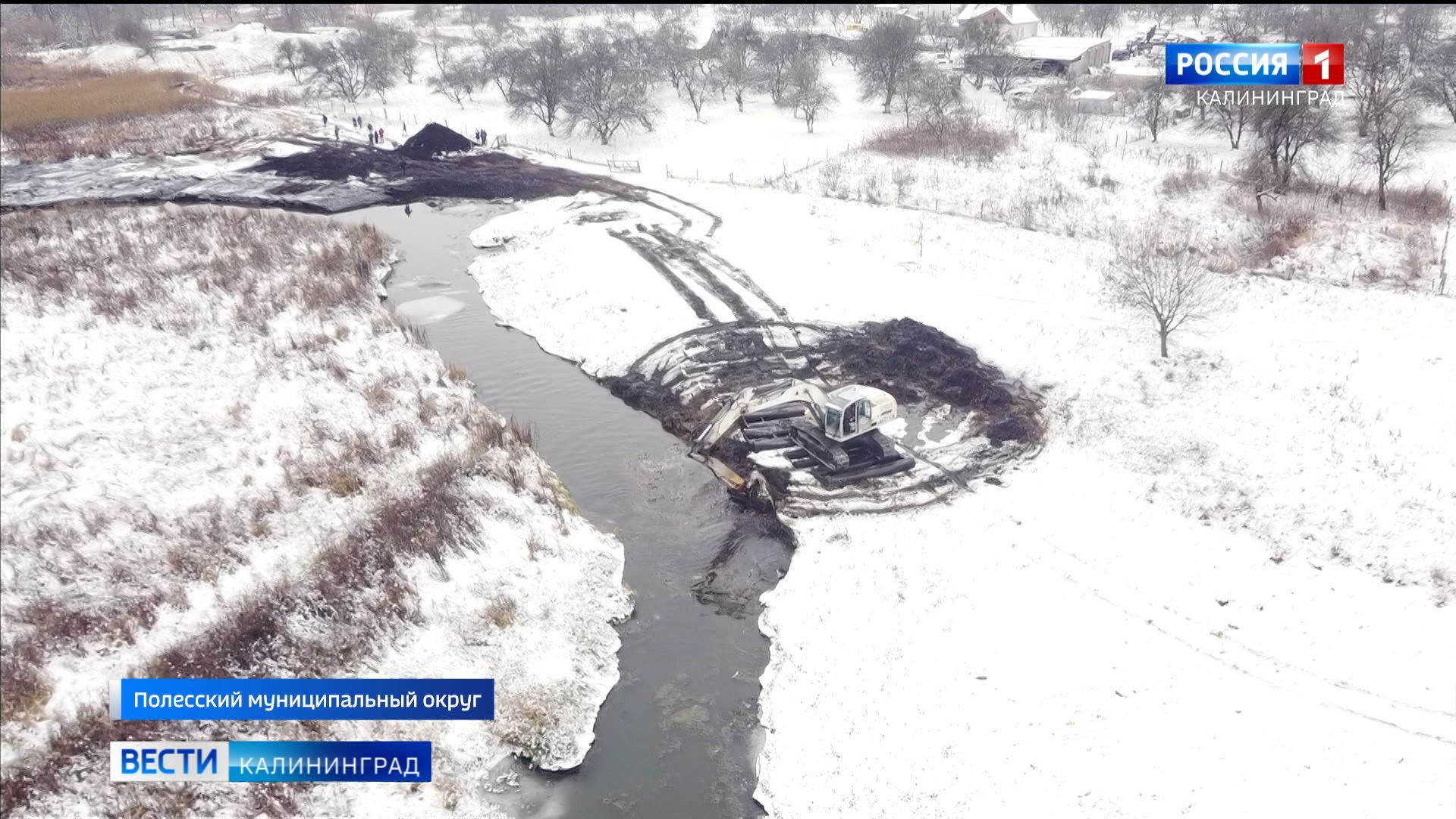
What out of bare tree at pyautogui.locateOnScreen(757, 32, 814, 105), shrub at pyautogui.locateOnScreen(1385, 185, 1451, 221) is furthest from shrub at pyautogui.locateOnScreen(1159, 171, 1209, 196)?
bare tree at pyautogui.locateOnScreen(757, 32, 814, 105)

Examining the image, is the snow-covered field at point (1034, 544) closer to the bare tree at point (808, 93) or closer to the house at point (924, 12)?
the bare tree at point (808, 93)

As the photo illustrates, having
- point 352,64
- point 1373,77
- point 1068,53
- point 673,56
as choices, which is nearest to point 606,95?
point 673,56

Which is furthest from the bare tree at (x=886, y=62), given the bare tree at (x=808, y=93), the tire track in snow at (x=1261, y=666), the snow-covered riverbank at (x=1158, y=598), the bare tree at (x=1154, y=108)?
the tire track in snow at (x=1261, y=666)

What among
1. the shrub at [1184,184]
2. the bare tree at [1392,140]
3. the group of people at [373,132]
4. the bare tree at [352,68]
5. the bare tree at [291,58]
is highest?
the bare tree at [291,58]

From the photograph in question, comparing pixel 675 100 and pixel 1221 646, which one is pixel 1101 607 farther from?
pixel 675 100

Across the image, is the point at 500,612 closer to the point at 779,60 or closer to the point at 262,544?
the point at 262,544

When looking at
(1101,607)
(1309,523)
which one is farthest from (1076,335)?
(1101,607)

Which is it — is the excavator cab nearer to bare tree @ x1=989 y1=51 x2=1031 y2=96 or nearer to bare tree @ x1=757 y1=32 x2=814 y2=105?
bare tree @ x1=757 y1=32 x2=814 y2=105
